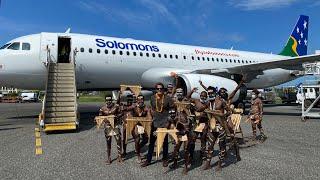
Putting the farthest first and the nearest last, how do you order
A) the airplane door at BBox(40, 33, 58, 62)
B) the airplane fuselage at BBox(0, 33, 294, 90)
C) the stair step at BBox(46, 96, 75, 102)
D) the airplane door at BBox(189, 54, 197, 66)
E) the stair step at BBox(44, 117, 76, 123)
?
the airplane door at BBox(189, 54, 197, 66), the airplane door at BBox(40, 33, 58, 62), the airplane fuselage at BBox(0, 33, 294, 90), the stair step at BBox(46, 96, 75, 102), the stair step at BBox(44, 117, 76, 123)

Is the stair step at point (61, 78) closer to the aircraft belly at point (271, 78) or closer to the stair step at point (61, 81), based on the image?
the stair step at point (61, 81)

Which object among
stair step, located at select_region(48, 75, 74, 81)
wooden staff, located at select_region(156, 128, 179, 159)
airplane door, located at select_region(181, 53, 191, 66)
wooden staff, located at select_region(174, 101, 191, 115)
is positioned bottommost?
wooden staff, located at select_region(156, 128, 179, 159)

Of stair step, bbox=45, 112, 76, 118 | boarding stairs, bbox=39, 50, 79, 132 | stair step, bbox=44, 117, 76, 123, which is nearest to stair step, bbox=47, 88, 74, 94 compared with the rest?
boarding stairs, bbox=39, 50, 79, 132

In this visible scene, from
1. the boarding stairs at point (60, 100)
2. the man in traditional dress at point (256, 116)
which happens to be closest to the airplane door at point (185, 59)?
the boarding stairs at point (60, 100)

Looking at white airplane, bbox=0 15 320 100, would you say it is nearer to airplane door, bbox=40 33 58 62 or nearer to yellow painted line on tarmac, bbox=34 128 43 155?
Result: airplane door, bbox=40 33 58 62

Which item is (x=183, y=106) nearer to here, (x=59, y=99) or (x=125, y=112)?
(x=125, y=112)

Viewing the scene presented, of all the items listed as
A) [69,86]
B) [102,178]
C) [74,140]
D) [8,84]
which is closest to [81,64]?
[69,86]

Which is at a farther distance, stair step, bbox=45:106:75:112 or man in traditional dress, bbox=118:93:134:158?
stair step, bbox=45:106:75:112

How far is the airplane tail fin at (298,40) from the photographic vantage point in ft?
104

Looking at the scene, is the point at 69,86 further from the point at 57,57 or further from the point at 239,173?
the point at 239,173

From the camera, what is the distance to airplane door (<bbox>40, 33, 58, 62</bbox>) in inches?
645

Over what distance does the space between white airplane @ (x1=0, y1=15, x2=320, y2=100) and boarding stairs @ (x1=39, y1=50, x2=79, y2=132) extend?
87 centimetres

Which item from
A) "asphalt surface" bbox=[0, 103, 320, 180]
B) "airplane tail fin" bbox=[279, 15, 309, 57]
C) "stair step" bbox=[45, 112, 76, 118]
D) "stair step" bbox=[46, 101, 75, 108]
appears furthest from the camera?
"airplane tail fin" bbox=[279, 15, 309, 57]

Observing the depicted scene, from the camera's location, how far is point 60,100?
1441 cm
